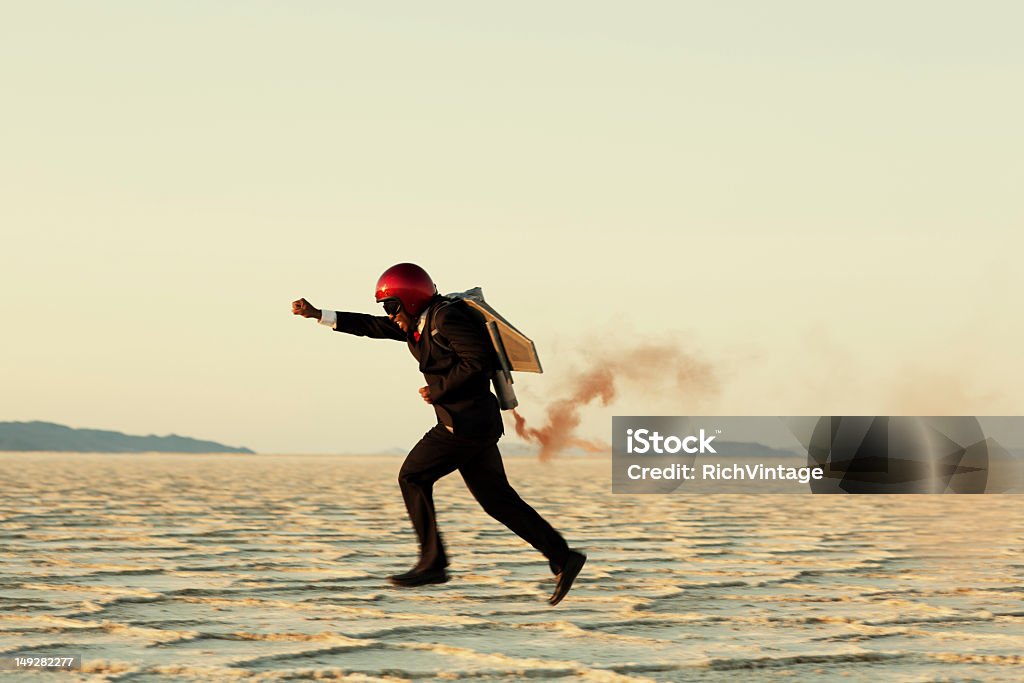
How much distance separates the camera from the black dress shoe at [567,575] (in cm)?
633

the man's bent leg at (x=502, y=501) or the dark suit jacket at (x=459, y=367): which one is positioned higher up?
the dark suit jacket at (x=459, y=367)

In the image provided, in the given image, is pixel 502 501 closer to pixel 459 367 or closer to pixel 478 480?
pixel 478 480

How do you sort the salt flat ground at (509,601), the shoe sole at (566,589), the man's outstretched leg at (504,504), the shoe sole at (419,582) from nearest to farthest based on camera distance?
the salt flat ground at (509,601), the shoe sole at (566,589), the man's outstretched leg at (504,504), the shoe sole at (419,582)

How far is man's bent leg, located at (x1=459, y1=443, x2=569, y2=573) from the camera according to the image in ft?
21.5

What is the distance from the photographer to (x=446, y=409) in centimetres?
651

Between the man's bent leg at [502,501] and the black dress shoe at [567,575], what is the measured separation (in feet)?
0.27

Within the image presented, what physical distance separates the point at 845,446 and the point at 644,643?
1438 centimetres

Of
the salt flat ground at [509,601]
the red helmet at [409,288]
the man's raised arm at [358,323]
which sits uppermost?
the red helmet at [409,288]

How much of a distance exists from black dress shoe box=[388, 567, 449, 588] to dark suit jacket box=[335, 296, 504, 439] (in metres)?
0.80

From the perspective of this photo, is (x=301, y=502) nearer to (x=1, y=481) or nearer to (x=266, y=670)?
(x=1, y=481)

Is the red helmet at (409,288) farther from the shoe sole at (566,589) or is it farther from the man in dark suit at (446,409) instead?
the shoe sole at (566,589)

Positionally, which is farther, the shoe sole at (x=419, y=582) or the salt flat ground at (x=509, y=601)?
the shoe sole at (x=419, y=582)

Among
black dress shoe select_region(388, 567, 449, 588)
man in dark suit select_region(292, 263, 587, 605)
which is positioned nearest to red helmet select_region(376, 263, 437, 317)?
man in dark suit select_region(292, 263, 587, 605)

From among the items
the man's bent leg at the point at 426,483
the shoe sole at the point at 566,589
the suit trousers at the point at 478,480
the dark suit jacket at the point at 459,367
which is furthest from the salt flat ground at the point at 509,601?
the dark suit jacket at the point at 459,367
